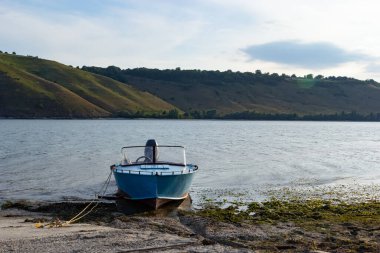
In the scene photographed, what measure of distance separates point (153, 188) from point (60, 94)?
12858 centimetres

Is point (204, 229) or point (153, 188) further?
point (153, 188)

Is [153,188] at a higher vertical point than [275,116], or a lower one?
lower

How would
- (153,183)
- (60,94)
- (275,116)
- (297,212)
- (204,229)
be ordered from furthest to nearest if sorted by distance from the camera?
(275,116) → (60,94) → (153,183) → (297,212) → (204,229)

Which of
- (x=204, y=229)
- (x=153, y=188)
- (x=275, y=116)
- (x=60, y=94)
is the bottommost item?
(x=204, y=229)

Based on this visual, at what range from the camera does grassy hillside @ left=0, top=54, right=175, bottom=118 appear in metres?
135

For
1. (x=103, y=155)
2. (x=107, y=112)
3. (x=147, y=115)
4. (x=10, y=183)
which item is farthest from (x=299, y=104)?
(x=10, y=183)

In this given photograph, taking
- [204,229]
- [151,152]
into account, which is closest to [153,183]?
[151,152]

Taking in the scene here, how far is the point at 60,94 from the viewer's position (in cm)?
14425

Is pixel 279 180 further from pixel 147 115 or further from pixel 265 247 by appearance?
pixel 147 115

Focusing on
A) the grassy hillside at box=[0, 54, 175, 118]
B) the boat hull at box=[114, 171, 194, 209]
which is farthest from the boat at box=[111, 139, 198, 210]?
the grassy hillside at box=[0, 54, 175, 118]

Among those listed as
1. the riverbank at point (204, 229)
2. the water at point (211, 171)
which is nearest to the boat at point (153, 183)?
the riverbank at point (204, 229)

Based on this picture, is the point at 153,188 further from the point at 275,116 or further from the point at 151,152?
the point at 275,116

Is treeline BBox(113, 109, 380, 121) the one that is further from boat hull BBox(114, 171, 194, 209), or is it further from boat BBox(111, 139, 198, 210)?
boat hull BBox(114, 171, 194, 209)

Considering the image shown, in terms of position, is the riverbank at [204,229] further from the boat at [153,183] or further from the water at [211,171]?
the water at [211,171]
